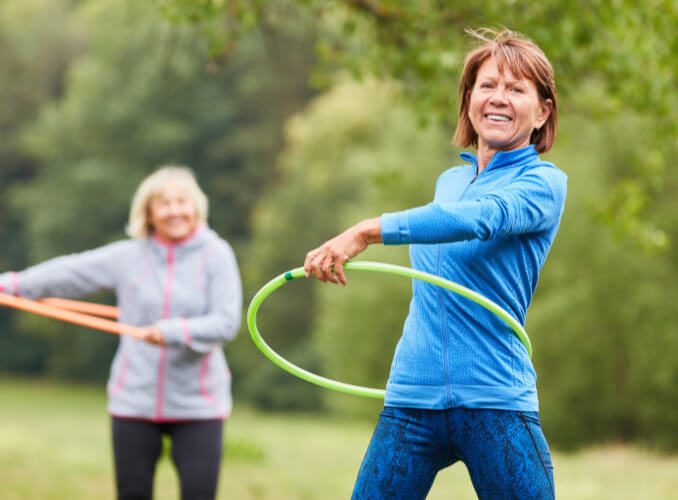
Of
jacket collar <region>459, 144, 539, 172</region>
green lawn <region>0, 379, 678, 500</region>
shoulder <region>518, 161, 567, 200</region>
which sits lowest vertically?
green lawn <region>0, 379, 678, 500</region>

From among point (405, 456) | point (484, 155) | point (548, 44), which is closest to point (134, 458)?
point (405, 456)

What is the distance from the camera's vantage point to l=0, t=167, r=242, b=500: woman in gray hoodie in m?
4.29

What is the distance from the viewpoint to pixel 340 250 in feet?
8.20

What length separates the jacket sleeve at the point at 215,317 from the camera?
423 centimetres

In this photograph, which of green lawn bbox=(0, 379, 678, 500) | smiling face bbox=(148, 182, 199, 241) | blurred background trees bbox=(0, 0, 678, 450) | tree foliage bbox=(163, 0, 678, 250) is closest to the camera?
smiling face bbox=(148, 182, 199, 241)

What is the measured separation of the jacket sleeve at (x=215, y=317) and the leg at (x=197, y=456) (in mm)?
367

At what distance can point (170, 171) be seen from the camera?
15.4ft

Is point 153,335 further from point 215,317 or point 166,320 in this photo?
point 215,317

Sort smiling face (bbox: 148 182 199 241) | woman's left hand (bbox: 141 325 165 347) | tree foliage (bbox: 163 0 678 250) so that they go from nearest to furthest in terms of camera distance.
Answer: woman's left hand (bbox: 141 325 165 347)
smiling face (bbox: 148 182 199 241)
tree foliage (bbox: 163 0 678 250)

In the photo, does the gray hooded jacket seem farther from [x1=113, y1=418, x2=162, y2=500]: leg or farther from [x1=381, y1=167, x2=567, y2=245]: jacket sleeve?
[x1=381, y1=167, x2=567, y2=245]: jacket sleeve

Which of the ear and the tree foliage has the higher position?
the tree foliage

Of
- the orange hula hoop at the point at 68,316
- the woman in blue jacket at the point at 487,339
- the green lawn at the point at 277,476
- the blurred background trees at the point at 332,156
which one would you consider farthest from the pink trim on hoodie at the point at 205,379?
the green lawn at the point at 277,476

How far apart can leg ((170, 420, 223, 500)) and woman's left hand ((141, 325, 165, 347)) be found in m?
0.43

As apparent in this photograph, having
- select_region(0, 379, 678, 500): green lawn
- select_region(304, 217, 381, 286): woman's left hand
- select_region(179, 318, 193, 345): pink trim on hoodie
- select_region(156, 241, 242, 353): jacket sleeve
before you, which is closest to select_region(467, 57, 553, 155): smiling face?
select_region(304, 217, 381, 286): woman's left hand
